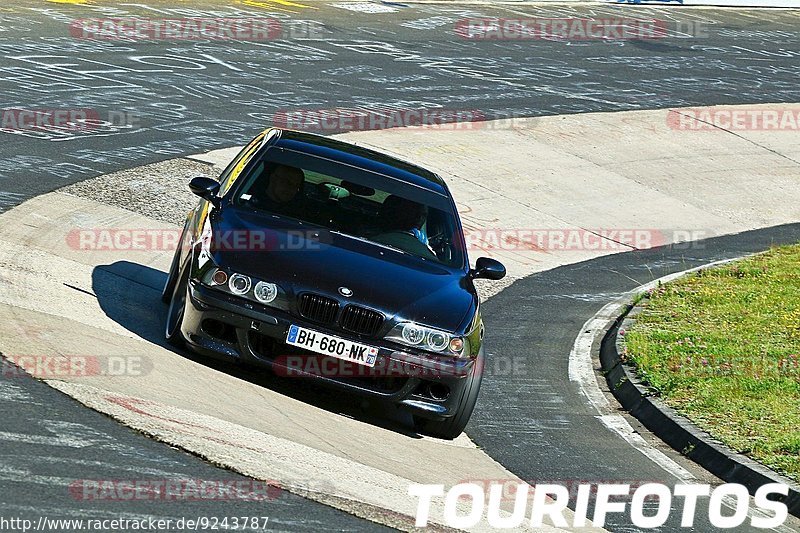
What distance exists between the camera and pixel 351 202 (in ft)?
31.0

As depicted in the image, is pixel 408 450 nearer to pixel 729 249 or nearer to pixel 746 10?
pixel 729 249

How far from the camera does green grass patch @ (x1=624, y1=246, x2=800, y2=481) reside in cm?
938

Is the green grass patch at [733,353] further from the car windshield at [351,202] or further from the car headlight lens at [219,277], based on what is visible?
the car headlight lens at [219,277]

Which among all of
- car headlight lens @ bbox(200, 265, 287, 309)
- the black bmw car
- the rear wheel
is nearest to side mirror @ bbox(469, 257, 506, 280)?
the black bmw car

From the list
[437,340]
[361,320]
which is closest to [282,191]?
[361,320]

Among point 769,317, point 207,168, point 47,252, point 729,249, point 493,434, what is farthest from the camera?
point 729,249

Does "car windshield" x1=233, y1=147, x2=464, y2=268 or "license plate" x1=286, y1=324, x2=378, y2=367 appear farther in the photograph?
"car windshield" x1=233, y1=147, x2=464, y2=268

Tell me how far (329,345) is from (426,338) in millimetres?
657

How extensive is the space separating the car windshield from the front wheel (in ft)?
3.40

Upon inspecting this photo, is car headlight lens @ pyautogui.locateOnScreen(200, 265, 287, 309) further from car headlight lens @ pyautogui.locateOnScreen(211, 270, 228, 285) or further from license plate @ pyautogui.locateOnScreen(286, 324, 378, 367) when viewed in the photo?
license plate @ pyautogui.locateOnScreen(286, 324, 378, 367)

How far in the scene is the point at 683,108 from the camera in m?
24.5

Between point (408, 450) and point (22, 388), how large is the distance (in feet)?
7.87

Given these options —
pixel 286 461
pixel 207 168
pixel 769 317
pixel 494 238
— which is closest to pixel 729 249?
pixel 494 238

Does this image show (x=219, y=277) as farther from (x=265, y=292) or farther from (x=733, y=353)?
(x=733, y=353)
